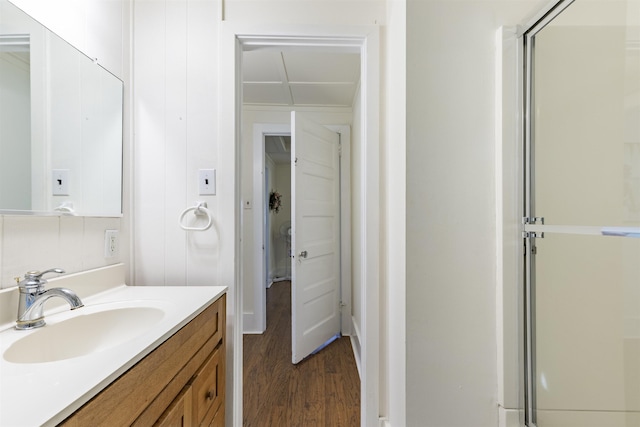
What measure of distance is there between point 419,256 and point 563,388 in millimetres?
725

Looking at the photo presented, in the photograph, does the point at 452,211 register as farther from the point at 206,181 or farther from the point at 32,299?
the point at 32,299

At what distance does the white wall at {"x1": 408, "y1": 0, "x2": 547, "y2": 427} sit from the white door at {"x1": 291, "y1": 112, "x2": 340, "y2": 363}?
114 centimetres

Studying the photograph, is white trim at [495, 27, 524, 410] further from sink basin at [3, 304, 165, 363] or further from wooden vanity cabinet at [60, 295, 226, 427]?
sink basin at [3, 304, 165, 363]

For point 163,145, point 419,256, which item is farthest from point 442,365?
point 163,145

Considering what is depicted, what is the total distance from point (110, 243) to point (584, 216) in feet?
6.13

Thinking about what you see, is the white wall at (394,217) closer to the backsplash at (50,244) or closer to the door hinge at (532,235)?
the door hinge at (532,235)

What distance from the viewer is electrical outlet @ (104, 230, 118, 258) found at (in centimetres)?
116

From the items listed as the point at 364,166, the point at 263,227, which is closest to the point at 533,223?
the point at 364,166

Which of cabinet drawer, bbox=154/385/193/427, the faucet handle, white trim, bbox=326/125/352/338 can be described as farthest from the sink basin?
white trim, bbox=326/125/352/338

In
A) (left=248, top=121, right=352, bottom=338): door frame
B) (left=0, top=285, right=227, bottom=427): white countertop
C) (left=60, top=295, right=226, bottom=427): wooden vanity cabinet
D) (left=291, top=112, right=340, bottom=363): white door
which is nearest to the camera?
(left=0, top=285, right=227, bottom=427): white countertop

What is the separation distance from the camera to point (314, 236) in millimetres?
2289

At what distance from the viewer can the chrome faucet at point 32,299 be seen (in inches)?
29.4

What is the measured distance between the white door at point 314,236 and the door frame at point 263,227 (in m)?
0.06

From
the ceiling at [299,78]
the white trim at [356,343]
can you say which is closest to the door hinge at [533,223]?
the ceiling at [299,78]
